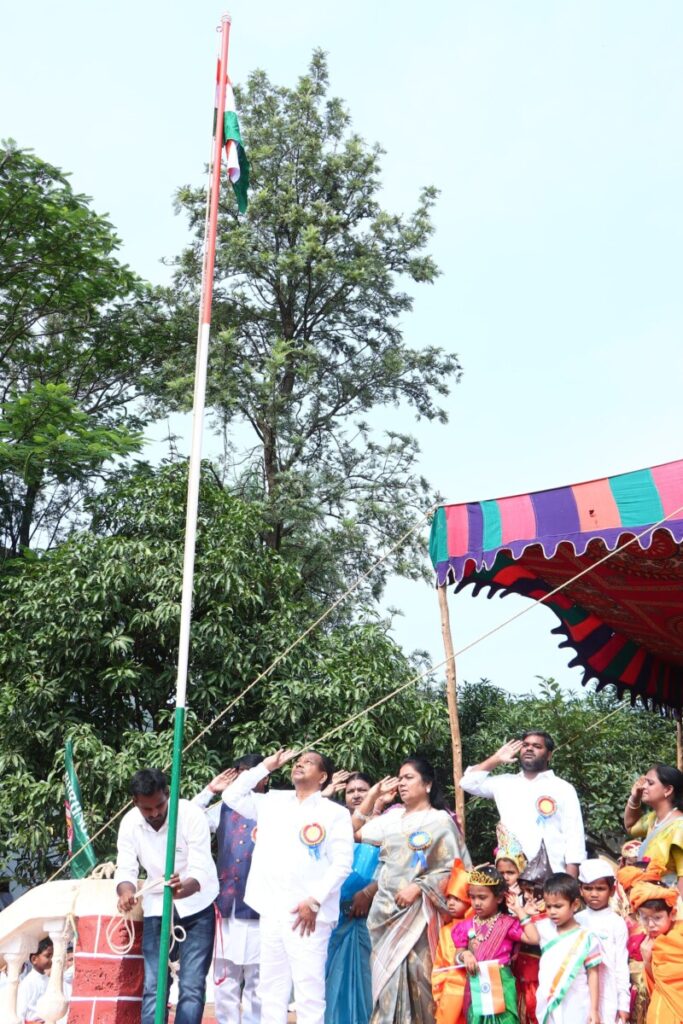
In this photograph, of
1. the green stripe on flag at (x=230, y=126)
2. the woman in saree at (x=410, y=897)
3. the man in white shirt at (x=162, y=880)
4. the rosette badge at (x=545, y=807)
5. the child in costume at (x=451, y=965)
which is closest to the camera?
the man in white shirt at (x=162, y=880)

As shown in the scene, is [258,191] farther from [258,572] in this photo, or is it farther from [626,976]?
[626,976]

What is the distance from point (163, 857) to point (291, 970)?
2.73 ft

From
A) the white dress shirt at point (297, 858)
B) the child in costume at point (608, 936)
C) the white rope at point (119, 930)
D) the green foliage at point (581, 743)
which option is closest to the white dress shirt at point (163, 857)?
the white rope at point (119, 930)

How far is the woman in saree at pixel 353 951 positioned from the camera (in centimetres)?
594

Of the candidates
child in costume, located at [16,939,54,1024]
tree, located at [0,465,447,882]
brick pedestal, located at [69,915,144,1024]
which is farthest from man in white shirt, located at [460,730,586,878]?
tree, located at [0,465,447,882]

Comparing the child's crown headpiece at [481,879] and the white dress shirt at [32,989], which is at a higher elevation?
the child's crown headpiece at [481,879]

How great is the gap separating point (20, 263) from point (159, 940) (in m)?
12.4

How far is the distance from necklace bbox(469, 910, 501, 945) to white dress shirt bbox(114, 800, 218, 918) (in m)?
1.25

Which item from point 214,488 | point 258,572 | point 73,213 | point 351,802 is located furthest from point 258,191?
point 351,802

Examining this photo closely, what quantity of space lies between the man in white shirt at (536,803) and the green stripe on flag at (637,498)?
4.26ft

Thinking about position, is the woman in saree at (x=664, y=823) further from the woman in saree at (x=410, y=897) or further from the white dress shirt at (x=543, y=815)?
the woman in saree at (x=410, y=897)

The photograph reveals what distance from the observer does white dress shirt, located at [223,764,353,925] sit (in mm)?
5492

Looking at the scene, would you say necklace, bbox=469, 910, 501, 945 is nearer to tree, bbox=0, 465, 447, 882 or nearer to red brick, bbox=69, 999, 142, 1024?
red brick, bbox=69, 999, 142, 1024

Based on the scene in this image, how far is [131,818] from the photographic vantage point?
17.7 feet
